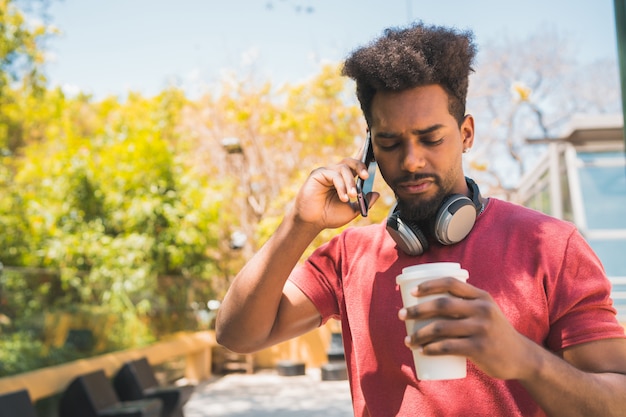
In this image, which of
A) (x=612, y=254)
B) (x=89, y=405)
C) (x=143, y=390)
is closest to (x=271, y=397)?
(x=143, y=390)

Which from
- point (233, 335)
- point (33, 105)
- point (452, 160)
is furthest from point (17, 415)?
point (33, 105)

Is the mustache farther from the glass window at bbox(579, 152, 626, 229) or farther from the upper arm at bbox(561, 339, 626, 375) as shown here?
the glass window at bbox(579, 152, 626, 229)

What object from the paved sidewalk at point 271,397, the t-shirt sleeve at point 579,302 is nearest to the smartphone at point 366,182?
the t-shirt sleeve at point 579,302

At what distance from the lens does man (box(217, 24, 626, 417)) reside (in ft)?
4.05

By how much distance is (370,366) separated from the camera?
146 centimetres

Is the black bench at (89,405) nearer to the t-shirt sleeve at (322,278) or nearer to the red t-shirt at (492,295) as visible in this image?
the t-shirt sleeve at (322,278)

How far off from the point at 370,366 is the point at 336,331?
557 inches

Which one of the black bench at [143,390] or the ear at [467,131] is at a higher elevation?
the ear at [467,131]

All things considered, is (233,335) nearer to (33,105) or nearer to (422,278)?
(422,278)

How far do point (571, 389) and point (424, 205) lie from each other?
0.53 m

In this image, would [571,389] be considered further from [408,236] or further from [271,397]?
[271,397]

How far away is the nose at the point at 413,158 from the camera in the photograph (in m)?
1.42

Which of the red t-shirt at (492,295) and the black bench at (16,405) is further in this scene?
the black bench at (16,405)

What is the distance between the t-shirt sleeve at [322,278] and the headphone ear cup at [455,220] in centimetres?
30
